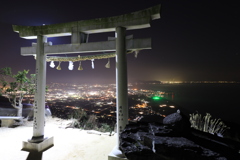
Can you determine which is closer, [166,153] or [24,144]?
[166,153]

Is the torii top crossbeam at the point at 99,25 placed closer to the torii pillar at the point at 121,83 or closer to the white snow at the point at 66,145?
the torii pillar at the point at 121,83

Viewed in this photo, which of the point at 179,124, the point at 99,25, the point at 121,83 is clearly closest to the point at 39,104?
the point at 121,83

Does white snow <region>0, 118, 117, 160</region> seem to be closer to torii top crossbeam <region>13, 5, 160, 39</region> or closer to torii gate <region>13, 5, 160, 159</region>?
torii gate <region>13, 5, 160, 159</region>

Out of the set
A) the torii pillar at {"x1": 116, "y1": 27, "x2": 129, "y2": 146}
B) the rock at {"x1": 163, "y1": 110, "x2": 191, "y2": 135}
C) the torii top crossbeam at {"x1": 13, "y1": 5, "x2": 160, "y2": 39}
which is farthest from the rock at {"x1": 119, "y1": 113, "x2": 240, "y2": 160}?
the torii top crossbeam at {"x1": 13, "y1": 5, "x2": 160, "y2": 39}

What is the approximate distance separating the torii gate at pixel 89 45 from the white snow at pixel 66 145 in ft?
1.47

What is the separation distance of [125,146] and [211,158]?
1.42m

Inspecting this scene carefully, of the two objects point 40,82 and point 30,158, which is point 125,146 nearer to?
point 30,158

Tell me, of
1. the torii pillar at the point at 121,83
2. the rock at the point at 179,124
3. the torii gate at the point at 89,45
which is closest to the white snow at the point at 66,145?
the torii gate at the point at 89,45

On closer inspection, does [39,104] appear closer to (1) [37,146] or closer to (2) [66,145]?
(1) [37,146]

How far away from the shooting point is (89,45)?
4.79 m

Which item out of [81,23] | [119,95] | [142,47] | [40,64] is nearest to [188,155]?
[119,95]

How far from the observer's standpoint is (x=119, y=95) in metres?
4.25

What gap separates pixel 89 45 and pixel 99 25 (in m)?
0.74

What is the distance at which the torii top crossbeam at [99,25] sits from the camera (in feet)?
13.2
